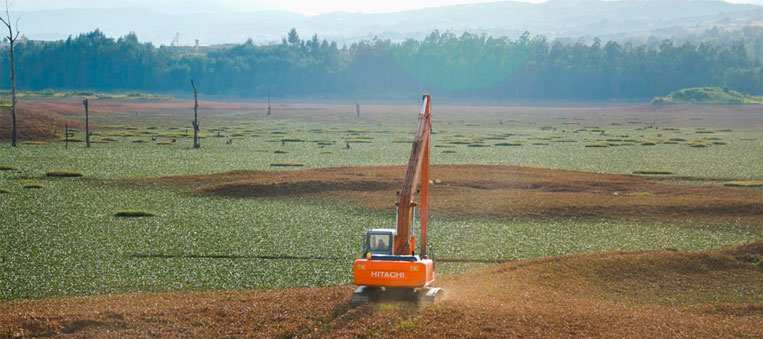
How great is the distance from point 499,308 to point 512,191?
2446 centimetres

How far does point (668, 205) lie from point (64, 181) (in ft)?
105

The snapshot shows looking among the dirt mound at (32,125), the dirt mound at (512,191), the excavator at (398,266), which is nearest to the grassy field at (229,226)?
the dirt mound at (512,191)

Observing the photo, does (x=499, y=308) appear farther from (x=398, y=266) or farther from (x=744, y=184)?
(x=744, y=184)

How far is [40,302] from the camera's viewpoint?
18.7 meters

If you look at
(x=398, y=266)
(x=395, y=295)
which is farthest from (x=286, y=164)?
(x=398, y=266)

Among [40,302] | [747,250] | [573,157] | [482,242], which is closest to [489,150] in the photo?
[573,157]

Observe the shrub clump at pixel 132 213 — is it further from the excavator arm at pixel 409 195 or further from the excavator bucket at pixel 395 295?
the excavator bucket at pixel 395 295

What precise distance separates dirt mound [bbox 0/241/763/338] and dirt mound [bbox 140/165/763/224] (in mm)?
11564

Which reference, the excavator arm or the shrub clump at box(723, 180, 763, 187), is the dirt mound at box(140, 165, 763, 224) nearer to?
the shrub clump at box(723, 180, 763, 187)

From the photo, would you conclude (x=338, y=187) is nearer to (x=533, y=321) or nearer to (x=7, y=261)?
(x=7, y=261)

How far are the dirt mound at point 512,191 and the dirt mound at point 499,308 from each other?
11.6m

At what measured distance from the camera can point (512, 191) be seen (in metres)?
40.6

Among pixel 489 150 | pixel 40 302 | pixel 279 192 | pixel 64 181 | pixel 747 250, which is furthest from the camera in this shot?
pixel 489 150

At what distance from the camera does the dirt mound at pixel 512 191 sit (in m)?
33.8
